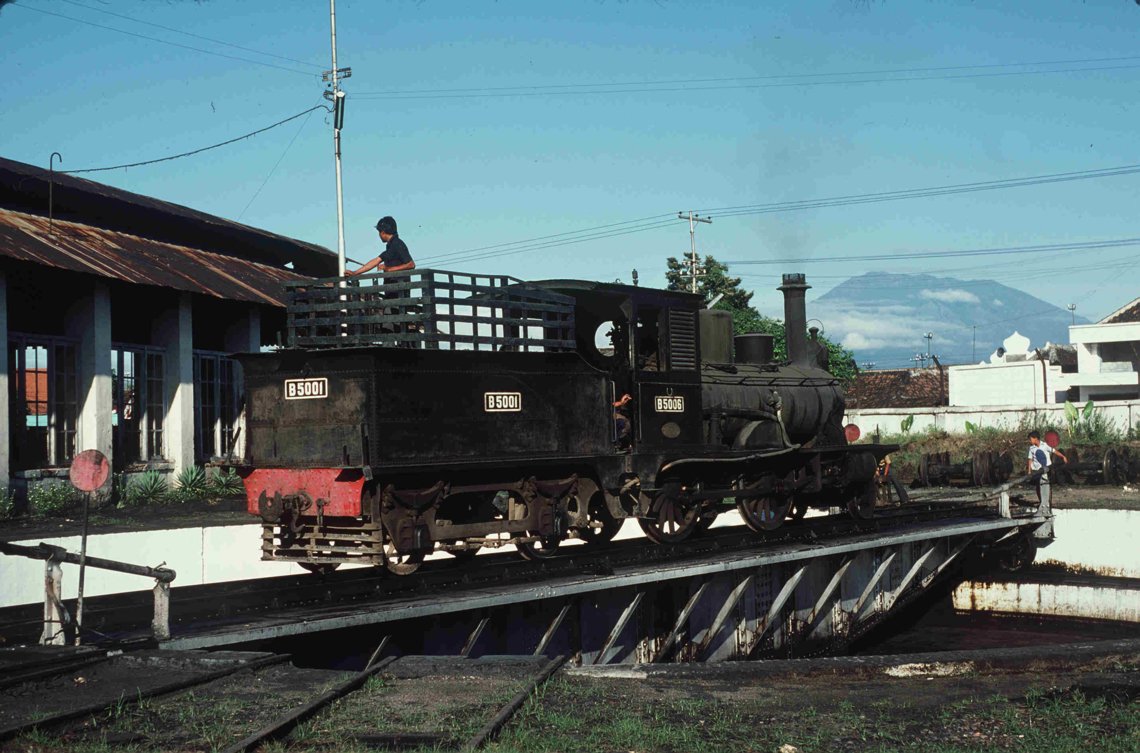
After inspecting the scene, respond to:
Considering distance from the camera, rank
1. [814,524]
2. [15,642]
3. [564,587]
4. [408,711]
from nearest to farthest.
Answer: [408,711] < [15,642] < [564,587] < [814,524]

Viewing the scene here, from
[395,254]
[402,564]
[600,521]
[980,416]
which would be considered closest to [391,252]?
[395,254]

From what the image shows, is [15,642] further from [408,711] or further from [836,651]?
[836,651]

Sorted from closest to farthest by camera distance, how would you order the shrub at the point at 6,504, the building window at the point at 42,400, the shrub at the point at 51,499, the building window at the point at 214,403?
1. the shrub at the point at 6,504
2. the shrub at the point at 51,499
3. the building window at the point at 42,400
4. the building window at the point at 214,403

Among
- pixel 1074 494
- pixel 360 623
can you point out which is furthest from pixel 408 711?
pixel 1074 494

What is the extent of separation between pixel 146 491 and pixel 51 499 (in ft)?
7.88

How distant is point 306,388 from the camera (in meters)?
11.6

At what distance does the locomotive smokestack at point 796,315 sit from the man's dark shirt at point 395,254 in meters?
7.77

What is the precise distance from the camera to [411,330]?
1241cm

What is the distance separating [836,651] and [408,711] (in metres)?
12.3

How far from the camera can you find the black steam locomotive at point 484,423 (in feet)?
37.0

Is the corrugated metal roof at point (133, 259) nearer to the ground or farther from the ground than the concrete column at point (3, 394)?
farther from the ground

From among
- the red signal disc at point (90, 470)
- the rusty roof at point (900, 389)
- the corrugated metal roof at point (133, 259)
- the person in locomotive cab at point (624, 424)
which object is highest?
the corrugated metal roof at point (133, 259)

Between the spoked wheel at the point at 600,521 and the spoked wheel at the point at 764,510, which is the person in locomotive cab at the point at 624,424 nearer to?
the spoked wheel at the point at 600,521

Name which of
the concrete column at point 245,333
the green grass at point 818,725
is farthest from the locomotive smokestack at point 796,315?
the concrete column at point 245,333
